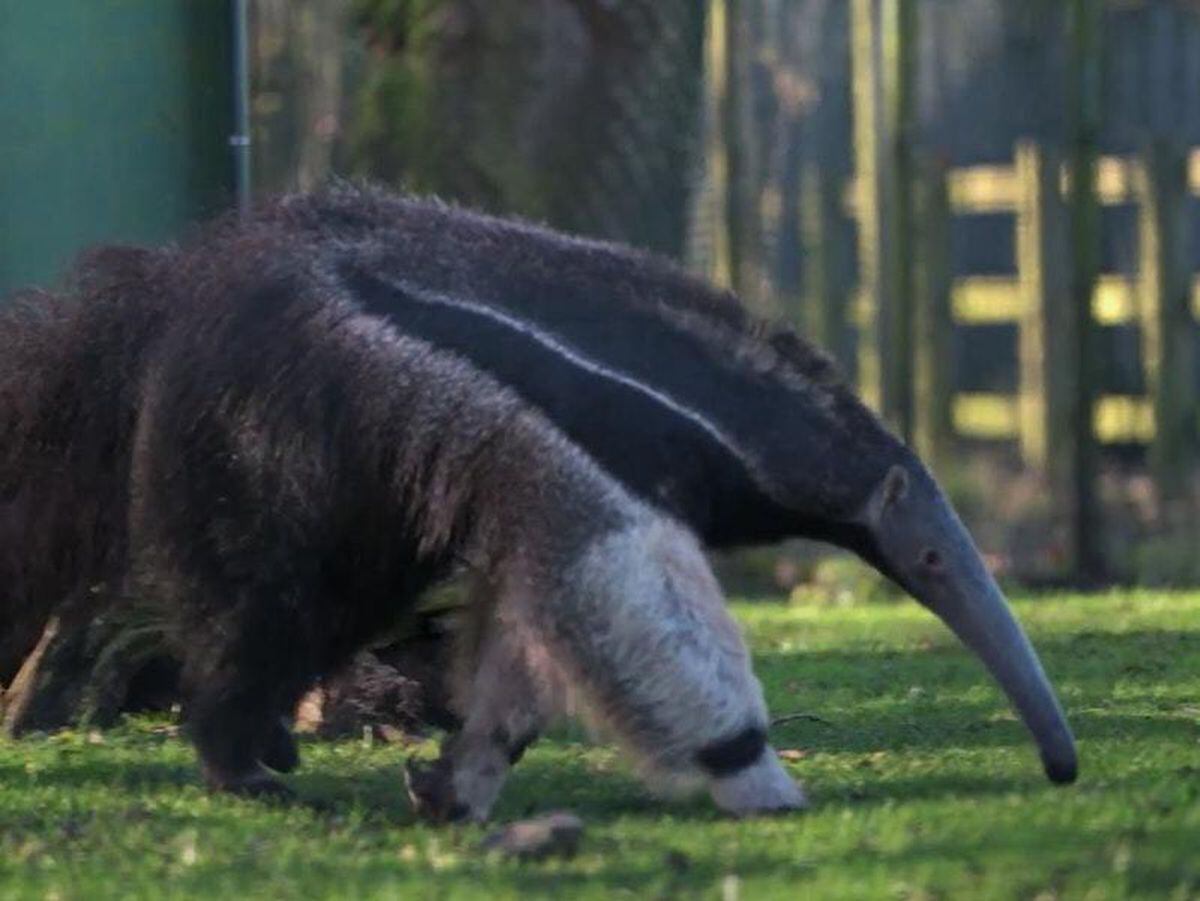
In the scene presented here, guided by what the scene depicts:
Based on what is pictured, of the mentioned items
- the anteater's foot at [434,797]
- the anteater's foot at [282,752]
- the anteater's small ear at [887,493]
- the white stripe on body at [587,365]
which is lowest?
the anteater's foot at [282,752]

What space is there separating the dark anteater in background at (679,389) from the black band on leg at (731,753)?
0.47 m

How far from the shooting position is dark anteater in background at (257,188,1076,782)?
6.19m

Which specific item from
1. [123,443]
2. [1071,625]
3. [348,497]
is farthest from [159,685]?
[1071,625]

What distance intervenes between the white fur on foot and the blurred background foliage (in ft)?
11.4

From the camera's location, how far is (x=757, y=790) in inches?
243

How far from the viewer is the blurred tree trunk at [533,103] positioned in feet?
34.5

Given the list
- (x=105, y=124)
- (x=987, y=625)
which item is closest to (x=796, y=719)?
(x=987, y=625)

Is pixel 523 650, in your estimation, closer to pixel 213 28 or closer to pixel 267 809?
pixel 267 809

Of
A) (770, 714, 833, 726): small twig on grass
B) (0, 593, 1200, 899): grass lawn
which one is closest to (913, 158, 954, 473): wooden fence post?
(0, 593, 1200, 899): grass lawn

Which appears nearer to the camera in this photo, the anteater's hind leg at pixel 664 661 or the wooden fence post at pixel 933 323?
the anteater's hind leg at pixel 664 661

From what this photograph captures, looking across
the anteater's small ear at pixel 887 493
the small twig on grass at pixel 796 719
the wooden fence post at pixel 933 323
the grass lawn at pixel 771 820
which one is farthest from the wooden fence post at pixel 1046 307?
the anteater's small ear at pixel 887 493

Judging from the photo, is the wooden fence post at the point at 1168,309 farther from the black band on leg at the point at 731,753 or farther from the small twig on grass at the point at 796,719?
the black band on leg at the point at 731,753

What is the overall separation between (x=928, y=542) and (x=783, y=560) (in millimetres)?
6789

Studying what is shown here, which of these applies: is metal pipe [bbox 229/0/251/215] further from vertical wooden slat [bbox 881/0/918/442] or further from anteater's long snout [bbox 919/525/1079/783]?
vertical wooden slat [bbox 881/0/918/442]
